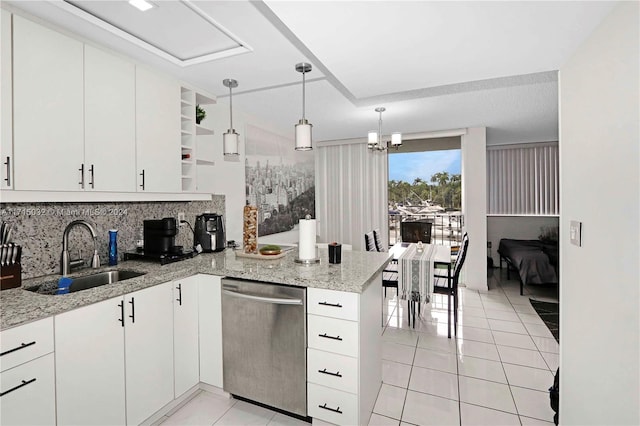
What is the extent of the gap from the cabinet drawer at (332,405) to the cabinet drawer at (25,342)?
1.36 meters

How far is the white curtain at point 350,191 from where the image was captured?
5531 millimetres

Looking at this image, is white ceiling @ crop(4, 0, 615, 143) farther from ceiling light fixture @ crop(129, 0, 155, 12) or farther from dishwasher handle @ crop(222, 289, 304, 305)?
→ dishwasher handle @ crop(222, 289, 304, 305)

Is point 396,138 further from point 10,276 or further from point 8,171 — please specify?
point 10,276

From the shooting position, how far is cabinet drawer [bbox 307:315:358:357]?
1.79 metres

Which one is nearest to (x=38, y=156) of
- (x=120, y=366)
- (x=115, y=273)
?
(x=115, y=273)

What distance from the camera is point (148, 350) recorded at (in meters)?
1.89

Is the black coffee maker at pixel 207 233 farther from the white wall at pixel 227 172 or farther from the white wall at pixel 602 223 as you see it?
the white wall at pixel 602 223

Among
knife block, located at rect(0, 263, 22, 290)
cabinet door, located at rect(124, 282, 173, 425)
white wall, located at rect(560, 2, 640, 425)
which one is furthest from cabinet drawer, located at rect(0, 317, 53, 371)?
white wall, located at rect(560, 2, 640, 425)

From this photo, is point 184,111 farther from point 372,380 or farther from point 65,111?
point 372,380

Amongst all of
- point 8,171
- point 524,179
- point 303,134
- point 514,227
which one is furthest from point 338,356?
Result: point 524,179

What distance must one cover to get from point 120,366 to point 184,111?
2043 millimetres

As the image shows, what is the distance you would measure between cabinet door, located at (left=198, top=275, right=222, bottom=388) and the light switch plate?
2.13 metres

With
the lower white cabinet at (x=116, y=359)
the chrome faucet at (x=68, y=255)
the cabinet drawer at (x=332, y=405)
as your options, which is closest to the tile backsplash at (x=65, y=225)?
the chrome faucet at (x=68, y=255)

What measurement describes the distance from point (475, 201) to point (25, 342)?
502cm
